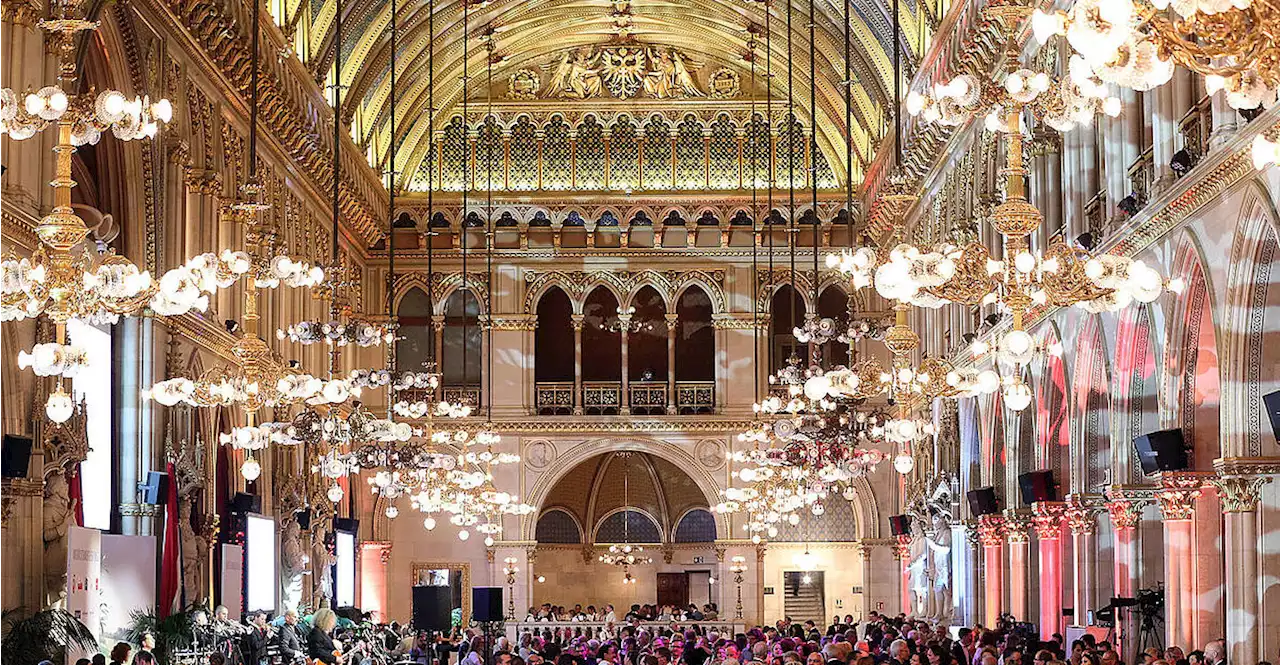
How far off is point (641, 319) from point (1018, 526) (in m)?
16.7

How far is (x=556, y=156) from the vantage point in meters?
39.6

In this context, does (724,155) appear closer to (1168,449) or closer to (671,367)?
(671,367)

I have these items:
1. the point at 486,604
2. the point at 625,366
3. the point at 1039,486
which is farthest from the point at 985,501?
the point at 625,366

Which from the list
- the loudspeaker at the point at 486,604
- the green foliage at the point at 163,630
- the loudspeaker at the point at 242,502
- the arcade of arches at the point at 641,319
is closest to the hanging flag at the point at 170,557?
the arcade of arches at the point at 641,319

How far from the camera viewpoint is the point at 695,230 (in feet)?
127

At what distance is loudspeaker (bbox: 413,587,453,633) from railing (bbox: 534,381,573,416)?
14.1 m

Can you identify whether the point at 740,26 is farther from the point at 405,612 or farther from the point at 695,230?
the point at 405,612

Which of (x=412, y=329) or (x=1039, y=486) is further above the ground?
(x=412, y=329)

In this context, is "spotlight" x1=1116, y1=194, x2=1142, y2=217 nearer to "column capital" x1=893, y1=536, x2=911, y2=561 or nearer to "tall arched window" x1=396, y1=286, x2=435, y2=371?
"column capital" x1=893, y1=536, x2=911, y2=561

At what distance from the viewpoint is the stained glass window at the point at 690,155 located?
130 feet

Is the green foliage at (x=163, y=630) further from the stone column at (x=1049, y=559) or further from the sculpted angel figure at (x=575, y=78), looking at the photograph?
the sculpted angel figure at (x=575, y=78)

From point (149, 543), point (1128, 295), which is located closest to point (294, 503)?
point (149, 543)

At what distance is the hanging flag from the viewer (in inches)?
830

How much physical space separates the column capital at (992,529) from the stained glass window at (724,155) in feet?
46.7
